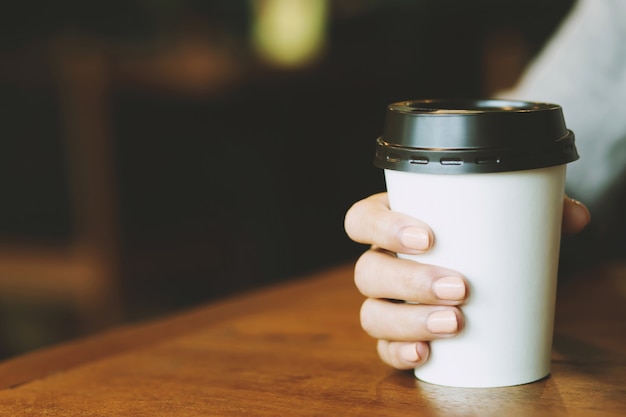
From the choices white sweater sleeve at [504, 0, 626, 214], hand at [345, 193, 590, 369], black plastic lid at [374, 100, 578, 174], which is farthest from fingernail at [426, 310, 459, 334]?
white sweater sleeve at [504, 0, 626, 214]

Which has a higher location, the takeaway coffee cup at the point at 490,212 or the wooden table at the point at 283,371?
the takeaway coffee cup at the point at 490,212

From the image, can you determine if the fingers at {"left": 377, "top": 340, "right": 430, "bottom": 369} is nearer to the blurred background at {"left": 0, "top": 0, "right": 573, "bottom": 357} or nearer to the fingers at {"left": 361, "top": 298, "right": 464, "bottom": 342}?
the fingers at {"left": 361, "top": 298, "right": 464, "bottom": 342}

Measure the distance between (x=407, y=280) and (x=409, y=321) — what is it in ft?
0.12

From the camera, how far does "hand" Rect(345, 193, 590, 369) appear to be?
0.64m

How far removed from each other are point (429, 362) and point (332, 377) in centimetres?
10

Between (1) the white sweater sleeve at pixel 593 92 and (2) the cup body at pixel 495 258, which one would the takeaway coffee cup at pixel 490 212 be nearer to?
(2) the cup body at pixel 495 258

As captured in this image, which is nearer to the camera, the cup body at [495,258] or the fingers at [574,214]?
the cup body at [495,258]

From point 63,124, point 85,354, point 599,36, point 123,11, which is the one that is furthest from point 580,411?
point 123,11

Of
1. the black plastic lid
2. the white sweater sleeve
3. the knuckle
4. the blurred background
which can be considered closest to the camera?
the black plastic lid

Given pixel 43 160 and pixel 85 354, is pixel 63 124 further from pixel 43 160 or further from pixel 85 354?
pixel 85 354

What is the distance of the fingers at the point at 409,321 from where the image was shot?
0.65 m

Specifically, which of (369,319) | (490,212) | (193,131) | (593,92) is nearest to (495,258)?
(490,212)

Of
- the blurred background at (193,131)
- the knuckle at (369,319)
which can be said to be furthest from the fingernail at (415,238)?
the blurred background at (193,131)

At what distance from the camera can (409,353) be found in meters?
0.68
